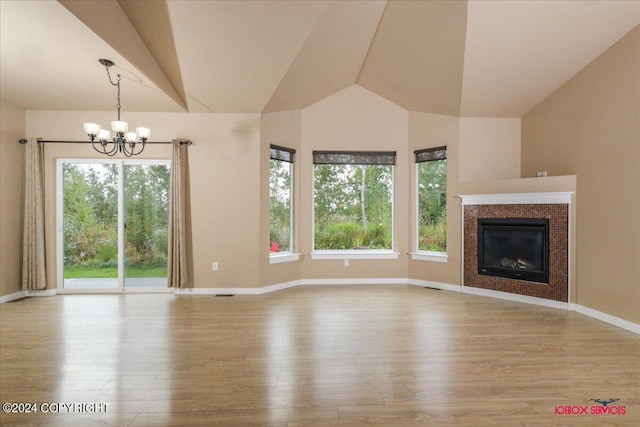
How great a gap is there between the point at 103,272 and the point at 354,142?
445 cm

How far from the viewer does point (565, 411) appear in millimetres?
2188

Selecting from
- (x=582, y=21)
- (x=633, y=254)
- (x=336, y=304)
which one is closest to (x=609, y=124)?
(x=582, y=21)

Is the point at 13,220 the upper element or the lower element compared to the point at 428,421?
upper

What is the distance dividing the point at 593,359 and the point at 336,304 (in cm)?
269

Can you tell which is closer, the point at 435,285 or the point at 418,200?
the point at 435,285

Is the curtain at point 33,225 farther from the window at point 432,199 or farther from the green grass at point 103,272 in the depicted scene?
the window at point 432,199

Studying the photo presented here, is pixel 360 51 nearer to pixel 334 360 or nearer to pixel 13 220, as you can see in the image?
pixel 334 360

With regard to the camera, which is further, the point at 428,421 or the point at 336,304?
the point at 336,304

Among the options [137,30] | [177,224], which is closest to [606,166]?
[137,30]

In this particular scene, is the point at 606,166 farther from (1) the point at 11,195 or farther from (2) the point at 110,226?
(1) the point at 11,195

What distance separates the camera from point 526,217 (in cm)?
490

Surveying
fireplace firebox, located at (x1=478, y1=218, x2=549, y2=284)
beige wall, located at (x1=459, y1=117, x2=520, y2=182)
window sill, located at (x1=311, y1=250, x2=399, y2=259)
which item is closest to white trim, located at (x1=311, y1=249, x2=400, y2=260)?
window sill, located at (x1=311, y1=250, x2=399, y2=259)

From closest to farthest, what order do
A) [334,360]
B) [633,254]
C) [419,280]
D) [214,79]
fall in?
1. [334,360]
2. [633,254]
3. [214,79]
4. [419,280]

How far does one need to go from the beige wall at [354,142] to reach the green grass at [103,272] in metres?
2.39
